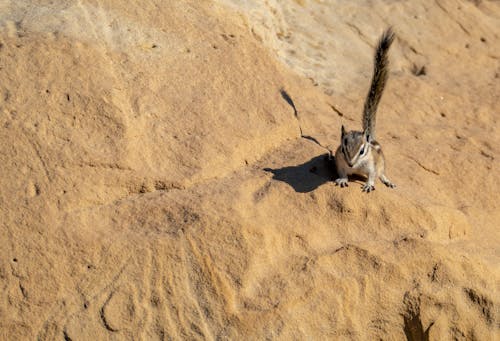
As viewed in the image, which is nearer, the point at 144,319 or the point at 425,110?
the point at 144,319

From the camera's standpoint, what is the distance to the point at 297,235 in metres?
6.43

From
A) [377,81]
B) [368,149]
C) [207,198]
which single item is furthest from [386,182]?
[207,198]

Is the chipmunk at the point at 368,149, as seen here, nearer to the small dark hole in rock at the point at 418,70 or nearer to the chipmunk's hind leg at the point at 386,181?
the chipmunk's hind leg at the point at 386,181

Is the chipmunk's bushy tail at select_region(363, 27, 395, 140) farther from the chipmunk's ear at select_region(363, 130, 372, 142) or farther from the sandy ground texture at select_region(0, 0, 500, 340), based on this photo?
the sandy ground texture at select_region(0, 0, 500, 340)

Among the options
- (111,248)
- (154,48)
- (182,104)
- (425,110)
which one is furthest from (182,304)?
(425,110)

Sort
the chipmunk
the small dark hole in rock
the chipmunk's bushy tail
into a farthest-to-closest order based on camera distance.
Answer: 1. the small dark hole in rock
2. the chipmunk's bushy tail
3. the chipmunk

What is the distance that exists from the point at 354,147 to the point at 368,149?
390 mm

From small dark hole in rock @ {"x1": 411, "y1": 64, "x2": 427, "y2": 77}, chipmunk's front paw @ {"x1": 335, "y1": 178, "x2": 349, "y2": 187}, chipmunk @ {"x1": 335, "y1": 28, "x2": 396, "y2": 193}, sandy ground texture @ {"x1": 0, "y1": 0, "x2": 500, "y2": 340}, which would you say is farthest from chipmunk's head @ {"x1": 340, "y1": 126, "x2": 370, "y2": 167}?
small dark hole in rock @ {"x1": 411, "y1": 64, "x2": 427, "y2": 77}

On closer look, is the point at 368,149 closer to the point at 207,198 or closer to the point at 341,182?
the point at 341,182

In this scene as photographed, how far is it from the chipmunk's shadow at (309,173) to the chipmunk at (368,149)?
0.15 metres

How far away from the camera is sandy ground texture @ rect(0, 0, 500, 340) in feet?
19.2

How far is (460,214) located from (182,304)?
10.1 feet

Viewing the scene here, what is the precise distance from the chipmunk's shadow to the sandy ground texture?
20 mm

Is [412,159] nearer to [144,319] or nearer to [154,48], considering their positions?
[154,48]
